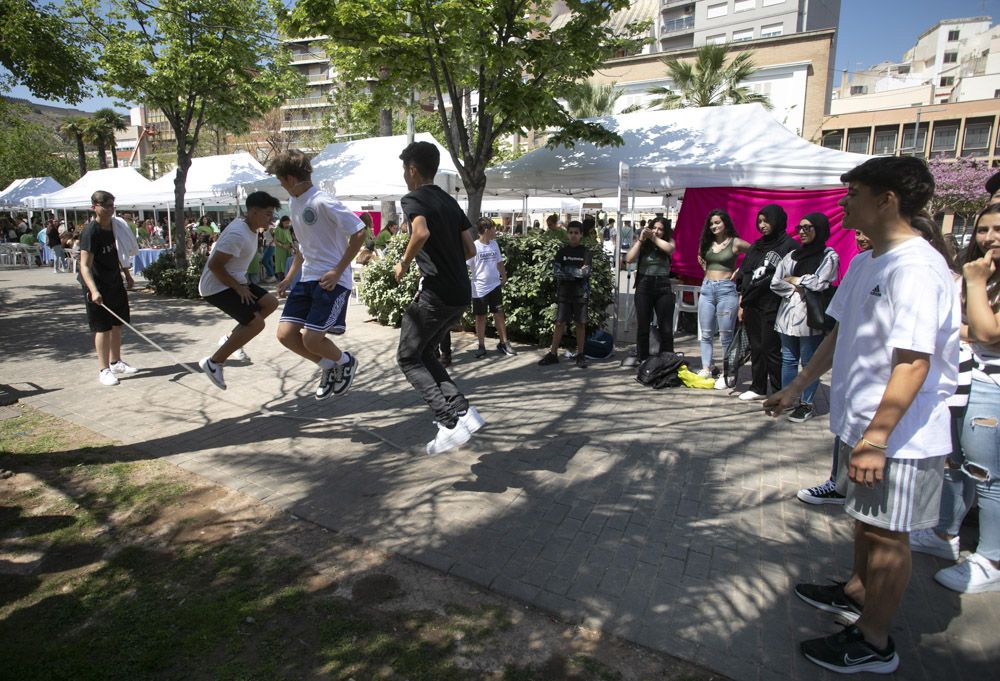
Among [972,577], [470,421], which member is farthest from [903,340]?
[470,421]

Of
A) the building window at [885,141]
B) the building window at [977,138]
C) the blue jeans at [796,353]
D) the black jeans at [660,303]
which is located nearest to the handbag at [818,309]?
the blue jeans at [796,353]

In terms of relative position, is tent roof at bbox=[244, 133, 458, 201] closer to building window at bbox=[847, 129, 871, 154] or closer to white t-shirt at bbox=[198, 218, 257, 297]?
white t-shirt at bbox=[198, 218, 257, 297]

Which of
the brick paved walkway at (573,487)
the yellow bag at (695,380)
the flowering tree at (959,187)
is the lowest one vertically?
the brick paved walkway at (573,487)

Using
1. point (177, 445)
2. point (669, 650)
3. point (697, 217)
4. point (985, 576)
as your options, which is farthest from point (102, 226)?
point (697, 217)

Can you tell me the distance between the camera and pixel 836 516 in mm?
3561

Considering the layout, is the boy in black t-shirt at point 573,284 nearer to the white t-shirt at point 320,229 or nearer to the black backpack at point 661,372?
the black backpack at point 661,372

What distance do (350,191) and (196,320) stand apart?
494 cm

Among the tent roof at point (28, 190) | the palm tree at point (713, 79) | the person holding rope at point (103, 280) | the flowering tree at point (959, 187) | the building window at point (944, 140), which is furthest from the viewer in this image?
the building window at point (944, 140)

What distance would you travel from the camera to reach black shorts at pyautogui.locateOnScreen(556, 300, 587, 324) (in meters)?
7.24

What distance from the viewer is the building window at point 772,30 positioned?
50.0 m

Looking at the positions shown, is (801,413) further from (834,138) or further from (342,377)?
(834,138)

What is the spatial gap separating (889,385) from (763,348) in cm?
421

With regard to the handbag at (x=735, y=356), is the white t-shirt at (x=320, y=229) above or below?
above

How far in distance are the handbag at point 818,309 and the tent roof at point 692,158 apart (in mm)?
4494
